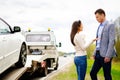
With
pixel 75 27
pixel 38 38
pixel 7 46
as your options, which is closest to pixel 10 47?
pixel 7 46

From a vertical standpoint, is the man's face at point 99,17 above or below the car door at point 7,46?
above

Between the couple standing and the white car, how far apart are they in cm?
202

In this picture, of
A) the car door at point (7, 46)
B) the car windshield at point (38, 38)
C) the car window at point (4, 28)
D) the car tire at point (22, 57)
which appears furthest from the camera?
the car windshield at point (38, 38)

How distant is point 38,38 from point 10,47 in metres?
10.5

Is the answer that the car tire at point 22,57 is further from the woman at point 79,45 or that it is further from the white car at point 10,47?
the woman at point 79,45

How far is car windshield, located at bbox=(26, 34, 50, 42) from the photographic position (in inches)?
803

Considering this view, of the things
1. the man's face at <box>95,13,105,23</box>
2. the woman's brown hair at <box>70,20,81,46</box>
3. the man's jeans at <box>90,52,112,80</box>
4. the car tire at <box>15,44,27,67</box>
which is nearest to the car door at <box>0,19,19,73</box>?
the car tire at <box>15,44,27,67</box>

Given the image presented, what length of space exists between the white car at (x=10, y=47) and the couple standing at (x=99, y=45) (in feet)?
6.64

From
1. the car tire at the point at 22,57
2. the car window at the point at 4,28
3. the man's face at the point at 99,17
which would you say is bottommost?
the car tire at the point at 22,57

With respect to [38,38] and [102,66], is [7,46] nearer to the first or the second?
[102,66]

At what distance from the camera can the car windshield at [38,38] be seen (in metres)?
20.4

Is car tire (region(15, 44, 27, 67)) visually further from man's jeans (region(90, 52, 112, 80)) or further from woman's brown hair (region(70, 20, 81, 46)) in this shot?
woman's brown hair (region(70, 20, 81, 46))

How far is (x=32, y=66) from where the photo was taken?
45.6 ft

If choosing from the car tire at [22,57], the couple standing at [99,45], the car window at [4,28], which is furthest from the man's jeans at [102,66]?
the car tire at [22,57]
